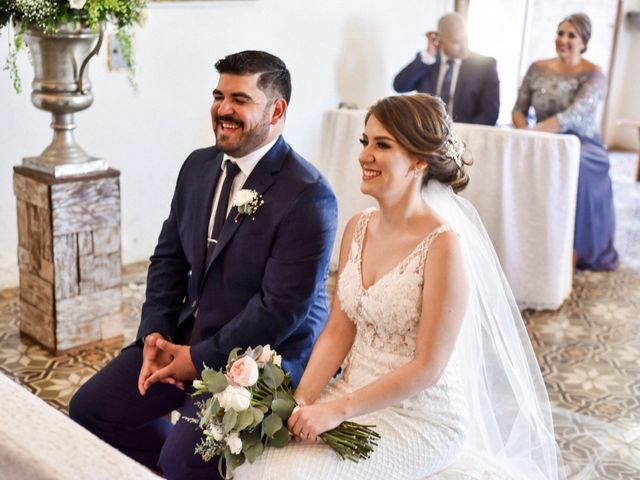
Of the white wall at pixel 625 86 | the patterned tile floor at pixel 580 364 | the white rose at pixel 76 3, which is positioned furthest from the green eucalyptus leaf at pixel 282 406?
the white wall at pixel 625 86

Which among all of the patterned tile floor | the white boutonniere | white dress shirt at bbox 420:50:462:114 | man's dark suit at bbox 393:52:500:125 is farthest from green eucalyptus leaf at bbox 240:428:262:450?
white dress shirt at bbox 420:50:462:114

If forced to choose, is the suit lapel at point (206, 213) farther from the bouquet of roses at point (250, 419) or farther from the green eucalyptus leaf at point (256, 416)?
the green eucalyptus leaf at point (256, 416)

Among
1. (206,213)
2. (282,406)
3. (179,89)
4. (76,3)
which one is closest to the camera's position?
(282,406)

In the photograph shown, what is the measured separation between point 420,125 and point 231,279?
2.54 feet

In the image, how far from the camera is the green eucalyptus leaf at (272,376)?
7.63 ft

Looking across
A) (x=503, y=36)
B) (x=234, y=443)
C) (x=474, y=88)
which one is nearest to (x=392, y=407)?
(x=234, y=443)

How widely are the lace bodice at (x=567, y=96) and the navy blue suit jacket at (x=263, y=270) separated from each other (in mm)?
3709

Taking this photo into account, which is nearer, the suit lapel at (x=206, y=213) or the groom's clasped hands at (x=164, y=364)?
the groom's clasped hands at (x=164, y=364)

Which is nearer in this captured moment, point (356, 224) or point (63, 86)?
point (356, 224)

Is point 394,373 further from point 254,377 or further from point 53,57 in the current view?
point 53,57

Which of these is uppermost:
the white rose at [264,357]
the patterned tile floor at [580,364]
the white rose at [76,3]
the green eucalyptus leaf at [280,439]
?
the white rose at [76,3]

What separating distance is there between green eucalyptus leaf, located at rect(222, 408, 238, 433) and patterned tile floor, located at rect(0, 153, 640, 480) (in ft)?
5.53

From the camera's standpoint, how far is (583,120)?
6191 millimetres

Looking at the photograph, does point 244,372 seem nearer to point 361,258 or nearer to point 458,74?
point 361,258
